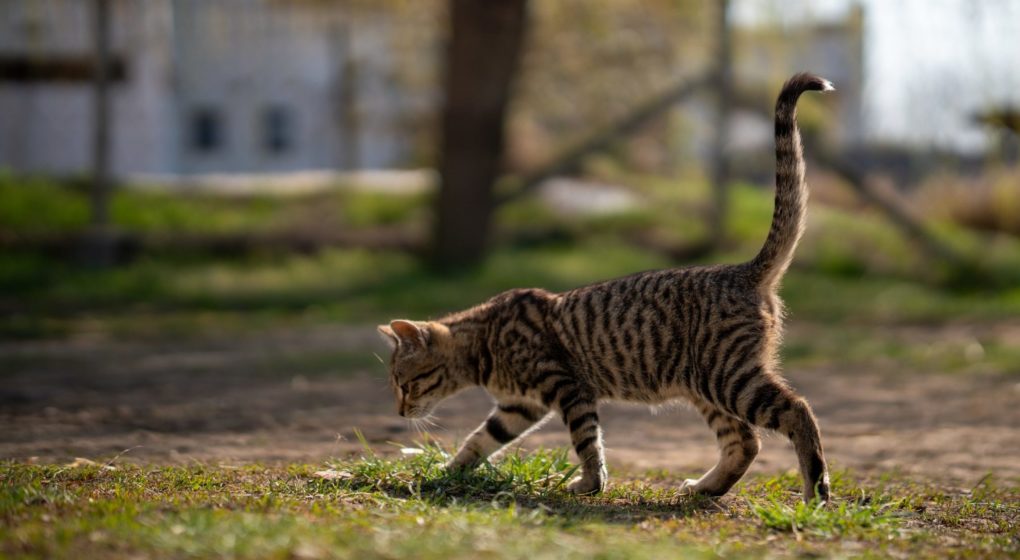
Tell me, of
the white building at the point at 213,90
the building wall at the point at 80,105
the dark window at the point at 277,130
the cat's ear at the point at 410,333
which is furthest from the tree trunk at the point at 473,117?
the dark window at the point at 277,130

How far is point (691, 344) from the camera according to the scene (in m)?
5.33

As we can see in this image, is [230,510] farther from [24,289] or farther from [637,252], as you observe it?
[637,252]

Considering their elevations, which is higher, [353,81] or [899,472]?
[353,81]

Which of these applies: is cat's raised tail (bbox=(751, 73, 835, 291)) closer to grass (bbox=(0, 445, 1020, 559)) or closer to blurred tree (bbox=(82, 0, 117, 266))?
grass (bbox=(0, 445, 1020, 559))

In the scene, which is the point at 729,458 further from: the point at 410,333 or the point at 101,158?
the point at 101,158

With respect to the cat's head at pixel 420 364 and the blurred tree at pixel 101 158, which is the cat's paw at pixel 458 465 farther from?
the blurred tree at pixel 101 158

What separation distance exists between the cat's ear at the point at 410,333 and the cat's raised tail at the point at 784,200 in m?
1.82

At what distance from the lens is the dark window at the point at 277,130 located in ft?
99.7

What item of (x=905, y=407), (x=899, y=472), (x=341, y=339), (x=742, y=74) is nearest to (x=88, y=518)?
(x=899, y=472)

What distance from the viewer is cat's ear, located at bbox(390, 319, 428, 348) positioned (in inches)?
237

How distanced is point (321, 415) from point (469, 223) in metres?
7.23

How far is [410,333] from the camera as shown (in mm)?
6023

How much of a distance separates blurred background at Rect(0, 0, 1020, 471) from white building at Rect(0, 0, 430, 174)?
0.57 ft

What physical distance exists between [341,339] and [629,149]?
45.9ft
